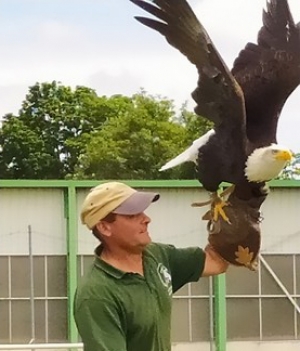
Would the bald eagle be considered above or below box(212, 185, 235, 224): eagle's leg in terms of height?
above

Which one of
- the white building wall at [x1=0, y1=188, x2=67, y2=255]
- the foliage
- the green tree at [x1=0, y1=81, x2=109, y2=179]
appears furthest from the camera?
the green tree at [x1=0, y1=81, x2=109, y2=179]

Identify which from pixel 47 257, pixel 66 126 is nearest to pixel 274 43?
pixel 47 257

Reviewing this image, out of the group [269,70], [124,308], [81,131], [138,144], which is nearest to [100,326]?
[124,308]

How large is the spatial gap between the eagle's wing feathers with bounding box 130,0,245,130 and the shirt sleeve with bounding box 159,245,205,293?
0.30m

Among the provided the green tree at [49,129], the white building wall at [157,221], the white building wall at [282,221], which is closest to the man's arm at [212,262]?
the white building wall at [157,221]

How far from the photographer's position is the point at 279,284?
6984 millimetres

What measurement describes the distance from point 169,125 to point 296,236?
949 centimetres

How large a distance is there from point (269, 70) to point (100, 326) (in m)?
0.70

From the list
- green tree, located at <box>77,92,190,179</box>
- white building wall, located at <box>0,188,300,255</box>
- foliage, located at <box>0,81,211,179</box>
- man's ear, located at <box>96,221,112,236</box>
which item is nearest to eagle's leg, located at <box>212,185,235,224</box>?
man's ear, located at <box>96,221,112,236</box>

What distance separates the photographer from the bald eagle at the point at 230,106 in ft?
6.43

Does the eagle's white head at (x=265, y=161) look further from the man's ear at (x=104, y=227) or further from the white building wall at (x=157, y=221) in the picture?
the white building wall at (x=157, y=221)

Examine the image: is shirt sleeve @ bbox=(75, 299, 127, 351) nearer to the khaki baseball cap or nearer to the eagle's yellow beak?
the khaki baseball cap

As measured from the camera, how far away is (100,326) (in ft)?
5.96

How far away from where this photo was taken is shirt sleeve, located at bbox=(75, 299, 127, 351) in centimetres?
180
